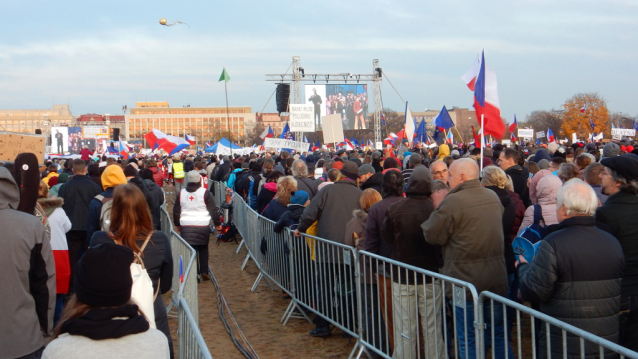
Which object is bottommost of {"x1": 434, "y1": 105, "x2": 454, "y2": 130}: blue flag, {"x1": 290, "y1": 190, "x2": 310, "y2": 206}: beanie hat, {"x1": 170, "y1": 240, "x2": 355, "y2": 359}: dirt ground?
{"x1": 170, "y1": 240, "x2": 355, "y2": 359}: dirt ground

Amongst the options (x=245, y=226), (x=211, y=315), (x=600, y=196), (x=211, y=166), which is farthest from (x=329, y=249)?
(x=211, y=166)

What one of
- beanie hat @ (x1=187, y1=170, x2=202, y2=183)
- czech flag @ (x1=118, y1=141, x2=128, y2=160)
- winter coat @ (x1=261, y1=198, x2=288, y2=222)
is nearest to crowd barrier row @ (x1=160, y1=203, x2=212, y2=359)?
winter coat @ (x1=261, y1=198, x2=288, y2=222)

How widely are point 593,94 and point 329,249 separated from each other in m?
63.8

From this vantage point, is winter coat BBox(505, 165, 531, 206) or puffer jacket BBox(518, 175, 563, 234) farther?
winter coat BBox(505, 165, 531, 206)

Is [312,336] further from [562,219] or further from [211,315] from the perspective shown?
[562,219]

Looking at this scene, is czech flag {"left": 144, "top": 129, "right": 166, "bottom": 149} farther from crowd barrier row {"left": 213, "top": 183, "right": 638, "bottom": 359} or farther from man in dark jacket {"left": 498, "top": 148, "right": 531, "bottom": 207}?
man in dark jacket {"left": 498, "top": 148, "right": 531, "bottom": 207}

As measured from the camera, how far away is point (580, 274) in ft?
12.5

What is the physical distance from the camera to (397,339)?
17.0 feet

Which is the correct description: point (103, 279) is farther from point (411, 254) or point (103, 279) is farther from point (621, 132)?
point (621, 132)

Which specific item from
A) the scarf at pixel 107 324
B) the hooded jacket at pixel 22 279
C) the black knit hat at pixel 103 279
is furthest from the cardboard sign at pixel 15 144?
the scarf at pixel 107 324

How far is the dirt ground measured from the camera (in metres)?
6.63

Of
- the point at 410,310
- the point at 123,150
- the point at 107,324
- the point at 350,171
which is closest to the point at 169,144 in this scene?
the point at 123,150

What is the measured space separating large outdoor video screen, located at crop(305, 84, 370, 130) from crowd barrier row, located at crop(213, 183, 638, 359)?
35547 millimetres

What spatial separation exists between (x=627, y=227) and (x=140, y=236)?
3.51 metres
